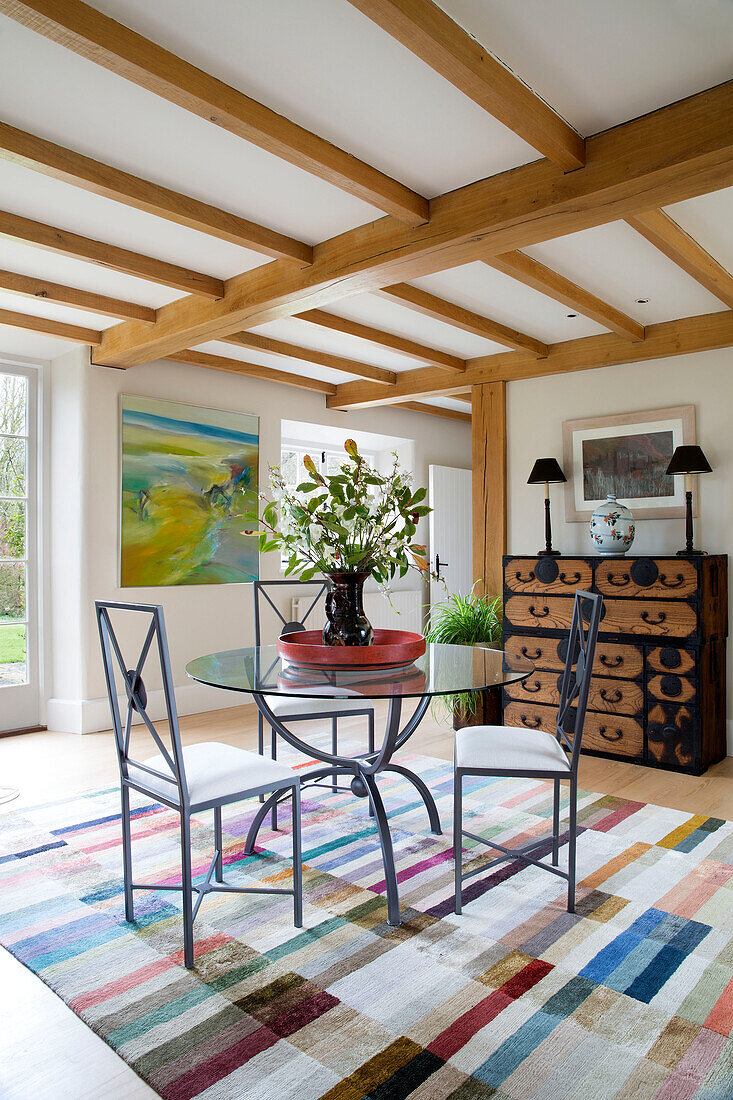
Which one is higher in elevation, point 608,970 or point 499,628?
point 499,628

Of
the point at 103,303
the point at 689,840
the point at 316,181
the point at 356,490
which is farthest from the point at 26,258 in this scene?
the point at 689,840

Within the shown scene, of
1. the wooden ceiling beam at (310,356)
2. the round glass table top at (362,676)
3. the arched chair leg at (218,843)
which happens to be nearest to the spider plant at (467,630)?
the round glass table top at (362,676)

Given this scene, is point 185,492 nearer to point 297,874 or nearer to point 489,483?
point 489,483

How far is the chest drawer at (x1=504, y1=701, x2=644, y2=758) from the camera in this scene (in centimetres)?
383

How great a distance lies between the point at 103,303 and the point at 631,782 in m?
3.59

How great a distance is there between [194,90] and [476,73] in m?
0.75

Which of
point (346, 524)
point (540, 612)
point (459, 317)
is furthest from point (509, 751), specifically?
point (459, 317)

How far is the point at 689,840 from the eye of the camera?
110 inches

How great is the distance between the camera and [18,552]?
459cm

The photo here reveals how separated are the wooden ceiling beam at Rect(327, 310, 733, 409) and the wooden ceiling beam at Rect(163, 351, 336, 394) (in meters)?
0.26

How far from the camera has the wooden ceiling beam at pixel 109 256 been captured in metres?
2.87

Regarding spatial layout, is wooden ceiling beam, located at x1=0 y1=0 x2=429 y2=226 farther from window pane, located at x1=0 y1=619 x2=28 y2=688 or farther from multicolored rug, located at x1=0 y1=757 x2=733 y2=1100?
window pane, located at x1=0 y1=619 x2=28 y2=688

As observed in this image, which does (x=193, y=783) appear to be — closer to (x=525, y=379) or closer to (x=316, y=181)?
(x=316, y=181)

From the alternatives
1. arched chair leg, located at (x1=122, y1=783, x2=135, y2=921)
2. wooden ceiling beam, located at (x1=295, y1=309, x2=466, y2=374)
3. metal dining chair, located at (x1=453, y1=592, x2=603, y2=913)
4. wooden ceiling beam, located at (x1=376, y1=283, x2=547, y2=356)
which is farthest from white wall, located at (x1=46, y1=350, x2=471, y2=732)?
metal dining chair, located at (x1=453, y1=592, x2=603, y2=913)
